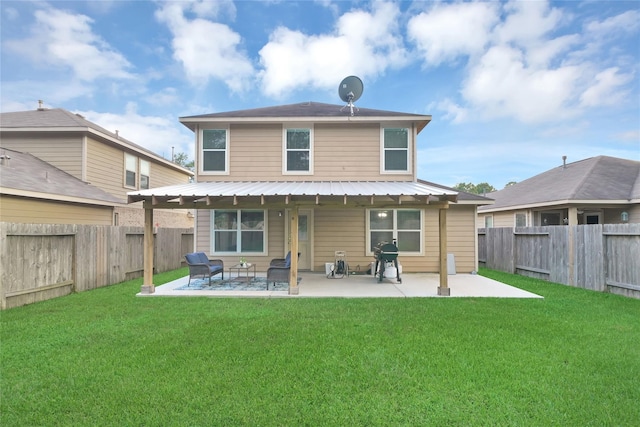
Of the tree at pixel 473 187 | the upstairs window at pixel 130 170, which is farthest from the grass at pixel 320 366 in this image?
the tree at pixel 473 187

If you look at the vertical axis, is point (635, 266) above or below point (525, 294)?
above

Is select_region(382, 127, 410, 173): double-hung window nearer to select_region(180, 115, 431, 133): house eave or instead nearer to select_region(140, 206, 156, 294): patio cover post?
select_region(180, 115, 431, 133): house eave

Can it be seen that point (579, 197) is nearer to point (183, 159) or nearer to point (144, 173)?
point (144, 173)

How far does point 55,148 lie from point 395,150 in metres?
12.6

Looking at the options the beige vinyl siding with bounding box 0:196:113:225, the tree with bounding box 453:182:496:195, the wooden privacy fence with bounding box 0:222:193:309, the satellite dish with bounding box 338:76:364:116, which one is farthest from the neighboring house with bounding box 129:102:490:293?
the tree with bounding box 453:182:496:195

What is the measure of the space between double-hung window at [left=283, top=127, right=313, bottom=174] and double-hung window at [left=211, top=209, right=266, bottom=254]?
1.89 meters

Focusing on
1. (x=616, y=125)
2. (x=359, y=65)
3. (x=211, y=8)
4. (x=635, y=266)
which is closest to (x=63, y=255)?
(x=211, y=8)

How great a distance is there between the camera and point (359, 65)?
15.1 metres

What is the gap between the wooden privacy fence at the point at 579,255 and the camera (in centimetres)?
685

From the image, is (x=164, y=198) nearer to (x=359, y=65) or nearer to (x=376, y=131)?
(x=376, y=131)

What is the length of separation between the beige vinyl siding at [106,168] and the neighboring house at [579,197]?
1720 cm

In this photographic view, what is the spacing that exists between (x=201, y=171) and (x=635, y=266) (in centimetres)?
1182

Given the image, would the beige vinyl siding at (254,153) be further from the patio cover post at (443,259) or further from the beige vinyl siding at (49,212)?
the patio cover post at (443,259)

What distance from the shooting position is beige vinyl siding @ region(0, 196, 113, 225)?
8.23 m
